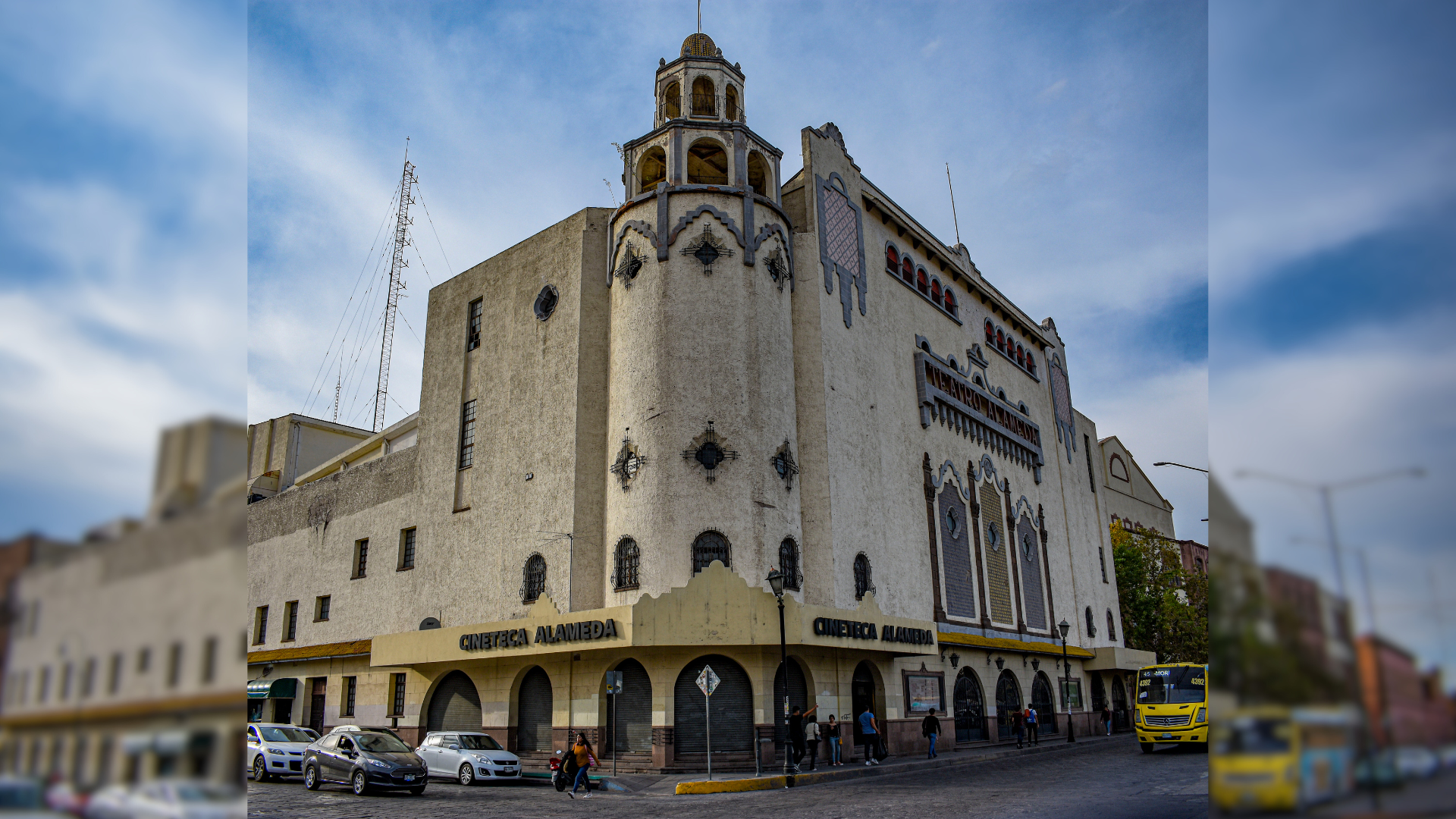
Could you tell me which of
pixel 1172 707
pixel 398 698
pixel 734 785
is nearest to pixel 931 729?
pixel 1172 707

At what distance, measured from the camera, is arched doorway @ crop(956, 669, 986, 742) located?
3181 cm

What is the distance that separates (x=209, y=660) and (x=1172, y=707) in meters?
29.0

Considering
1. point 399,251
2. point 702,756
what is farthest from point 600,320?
point 399,251

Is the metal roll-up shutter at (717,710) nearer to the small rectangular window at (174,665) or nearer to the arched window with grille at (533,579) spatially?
the arched window with grille at (533,579)

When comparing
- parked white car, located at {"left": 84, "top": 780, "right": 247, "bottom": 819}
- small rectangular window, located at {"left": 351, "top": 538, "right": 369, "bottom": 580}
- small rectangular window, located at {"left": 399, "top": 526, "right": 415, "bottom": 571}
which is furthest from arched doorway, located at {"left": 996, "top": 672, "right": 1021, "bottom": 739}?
parked white car, located at {"left": 84, "top": 780, "right": 247, "bottom": 819}

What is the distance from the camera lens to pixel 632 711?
2366 centimetres

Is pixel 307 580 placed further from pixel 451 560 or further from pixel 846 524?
pixel 846 524

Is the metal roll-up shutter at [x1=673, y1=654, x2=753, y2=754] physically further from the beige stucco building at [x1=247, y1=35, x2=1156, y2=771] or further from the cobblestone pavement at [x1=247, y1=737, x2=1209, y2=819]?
the cobblestone pavement at [x1=247, y1=737, x2=1209, y2=819]

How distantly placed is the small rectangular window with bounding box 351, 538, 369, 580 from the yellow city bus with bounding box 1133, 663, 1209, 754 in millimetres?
28616

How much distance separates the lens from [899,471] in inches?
1266

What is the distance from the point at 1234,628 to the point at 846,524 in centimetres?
2608

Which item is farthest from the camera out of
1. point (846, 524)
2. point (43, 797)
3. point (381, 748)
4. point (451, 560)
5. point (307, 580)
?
point (307, 580)

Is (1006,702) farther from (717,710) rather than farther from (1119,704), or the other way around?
(717,710)

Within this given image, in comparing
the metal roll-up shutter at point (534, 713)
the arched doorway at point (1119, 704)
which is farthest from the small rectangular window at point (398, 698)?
the arched doorway at point (1119, 704)
